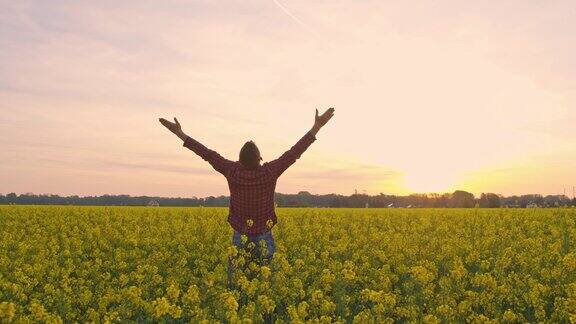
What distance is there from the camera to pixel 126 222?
2069cm

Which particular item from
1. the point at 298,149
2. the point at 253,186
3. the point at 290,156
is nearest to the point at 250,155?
the point at 253,186

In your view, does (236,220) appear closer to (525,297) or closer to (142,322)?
(142,322)

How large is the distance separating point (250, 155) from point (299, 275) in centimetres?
225

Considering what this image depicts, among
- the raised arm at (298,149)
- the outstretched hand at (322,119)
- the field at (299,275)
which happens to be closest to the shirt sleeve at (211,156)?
the raised arm at (298,149)

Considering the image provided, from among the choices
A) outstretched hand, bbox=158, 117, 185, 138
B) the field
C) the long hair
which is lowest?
the field

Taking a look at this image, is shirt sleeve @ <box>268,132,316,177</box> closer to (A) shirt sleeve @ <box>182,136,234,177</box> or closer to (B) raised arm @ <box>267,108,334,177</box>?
(B) raised arm @ <box>267,108,334,177</box>

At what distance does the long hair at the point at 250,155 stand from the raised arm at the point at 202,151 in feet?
1.12

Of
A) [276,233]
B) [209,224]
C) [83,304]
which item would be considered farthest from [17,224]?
[83,304]

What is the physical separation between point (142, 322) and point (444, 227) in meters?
11.8

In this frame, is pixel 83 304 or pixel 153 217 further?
pixel 153 217

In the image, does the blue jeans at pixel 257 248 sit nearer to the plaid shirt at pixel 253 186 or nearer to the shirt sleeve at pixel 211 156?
the plaid shirt at pixel 253 186

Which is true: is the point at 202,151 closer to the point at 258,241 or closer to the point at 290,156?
the point at 290,156

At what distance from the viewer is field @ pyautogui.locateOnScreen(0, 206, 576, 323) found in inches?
262

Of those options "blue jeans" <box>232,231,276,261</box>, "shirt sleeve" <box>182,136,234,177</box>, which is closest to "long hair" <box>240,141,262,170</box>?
"shirt sleeve" <box>182,136,234,177</box>
